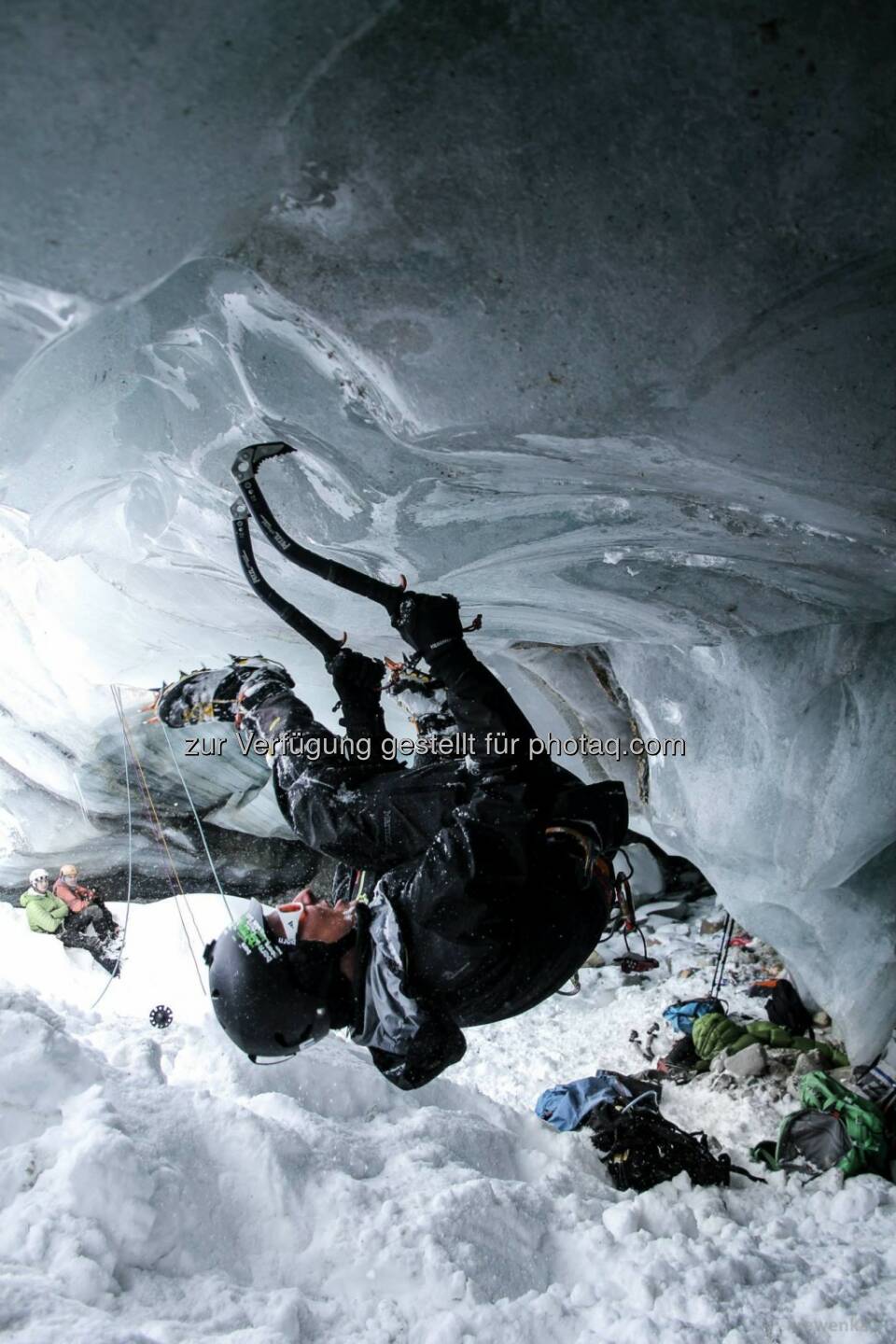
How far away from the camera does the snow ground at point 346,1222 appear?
230cm

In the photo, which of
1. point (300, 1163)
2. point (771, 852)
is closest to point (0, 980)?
point (300, 1163)

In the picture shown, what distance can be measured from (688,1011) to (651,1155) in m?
2.74

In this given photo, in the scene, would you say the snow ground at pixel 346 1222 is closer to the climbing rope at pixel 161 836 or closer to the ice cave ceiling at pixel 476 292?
the ice cave ceiling at pixel 476 292

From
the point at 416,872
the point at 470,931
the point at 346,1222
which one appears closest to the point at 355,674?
the point at 416,872

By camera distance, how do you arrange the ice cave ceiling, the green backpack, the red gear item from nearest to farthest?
1. the ice cave ceiling
2. the green backpack
3. the red gear item

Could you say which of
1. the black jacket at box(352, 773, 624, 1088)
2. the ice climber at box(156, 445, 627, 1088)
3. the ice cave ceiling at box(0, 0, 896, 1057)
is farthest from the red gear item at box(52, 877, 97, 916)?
the black jacket at box(352, 773, 624, 1088)

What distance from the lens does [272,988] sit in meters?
2.54

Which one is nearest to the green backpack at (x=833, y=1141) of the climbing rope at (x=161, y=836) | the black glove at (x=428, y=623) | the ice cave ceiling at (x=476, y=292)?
the ice cave ceiling at (x=476, y=292)

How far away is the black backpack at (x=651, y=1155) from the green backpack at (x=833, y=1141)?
1.35ft

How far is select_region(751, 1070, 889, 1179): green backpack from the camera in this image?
391cm

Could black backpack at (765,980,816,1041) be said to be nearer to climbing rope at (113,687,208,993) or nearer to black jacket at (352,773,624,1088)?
black jacket at (352,773,624,1088)

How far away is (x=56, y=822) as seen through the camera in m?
7.45

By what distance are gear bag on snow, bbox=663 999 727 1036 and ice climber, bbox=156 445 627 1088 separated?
13.8 feet

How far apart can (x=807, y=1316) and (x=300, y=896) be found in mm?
2190
